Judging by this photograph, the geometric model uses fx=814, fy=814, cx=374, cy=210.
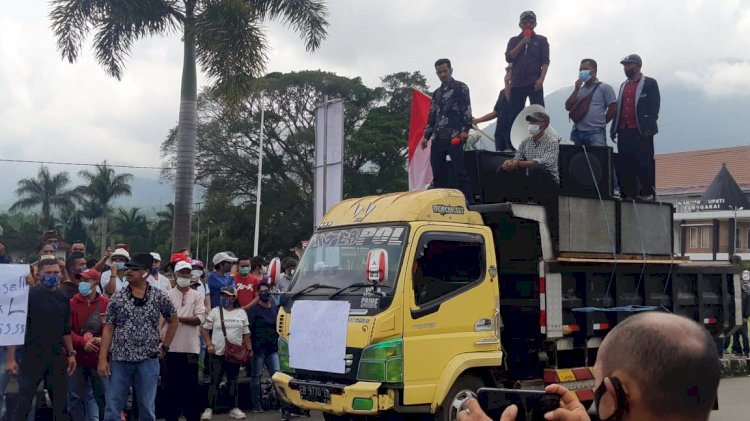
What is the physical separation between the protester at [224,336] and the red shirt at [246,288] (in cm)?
66

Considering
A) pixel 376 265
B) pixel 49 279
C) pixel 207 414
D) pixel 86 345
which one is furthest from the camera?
pixel 207 414

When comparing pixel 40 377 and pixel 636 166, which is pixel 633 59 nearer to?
pixel 636 166

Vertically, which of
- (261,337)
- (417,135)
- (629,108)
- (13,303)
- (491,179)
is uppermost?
(417,135)

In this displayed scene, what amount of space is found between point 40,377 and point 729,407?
8718 millimetres

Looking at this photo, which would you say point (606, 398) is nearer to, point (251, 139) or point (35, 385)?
point (35, 385)

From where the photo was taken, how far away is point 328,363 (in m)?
7.62

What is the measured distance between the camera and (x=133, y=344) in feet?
24.0

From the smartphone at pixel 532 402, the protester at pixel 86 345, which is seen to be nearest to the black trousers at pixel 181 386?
the protester at pixel 86 345

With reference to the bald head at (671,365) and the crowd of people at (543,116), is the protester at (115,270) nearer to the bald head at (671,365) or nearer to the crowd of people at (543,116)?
the crowd of people at (543,116)

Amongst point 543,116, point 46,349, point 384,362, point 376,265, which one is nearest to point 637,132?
point 543,116

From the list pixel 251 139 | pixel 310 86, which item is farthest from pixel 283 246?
pixel 310 86

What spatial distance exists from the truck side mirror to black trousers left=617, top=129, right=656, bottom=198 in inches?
170

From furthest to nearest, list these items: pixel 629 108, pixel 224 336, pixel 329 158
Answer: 1. pixel 329 158
2. pixel 629 108
3. pixel 224 336

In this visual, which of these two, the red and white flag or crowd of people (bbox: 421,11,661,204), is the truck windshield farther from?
the red and white flag
